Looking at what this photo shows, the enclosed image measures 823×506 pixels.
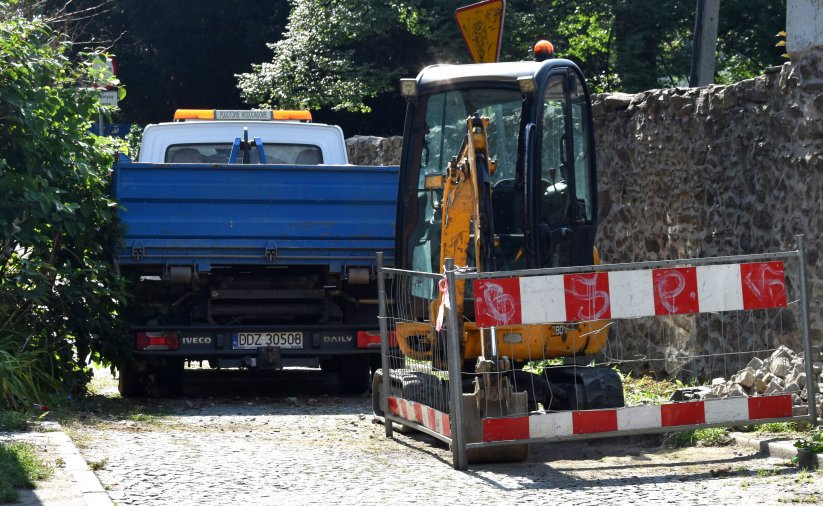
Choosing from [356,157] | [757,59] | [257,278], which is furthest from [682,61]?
[257,278]

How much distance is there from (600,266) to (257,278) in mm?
4716

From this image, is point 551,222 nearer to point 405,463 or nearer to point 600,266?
point 600,266

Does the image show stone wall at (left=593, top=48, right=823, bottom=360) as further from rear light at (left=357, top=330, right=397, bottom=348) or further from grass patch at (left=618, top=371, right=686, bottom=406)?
rear light at (left=357, top=330, right=397, bottom=348)

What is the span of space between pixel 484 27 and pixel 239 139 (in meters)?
3.26

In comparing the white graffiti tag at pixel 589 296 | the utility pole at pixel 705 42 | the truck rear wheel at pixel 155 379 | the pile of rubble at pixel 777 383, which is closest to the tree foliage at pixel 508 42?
the utility pole at pixel 705 42

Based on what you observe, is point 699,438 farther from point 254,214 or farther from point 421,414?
point 254,214

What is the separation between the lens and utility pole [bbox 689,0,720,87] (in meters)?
14.5

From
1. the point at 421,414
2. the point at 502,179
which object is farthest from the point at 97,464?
the point at 502,179

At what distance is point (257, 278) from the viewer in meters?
12.3

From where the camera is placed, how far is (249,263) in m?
11.9

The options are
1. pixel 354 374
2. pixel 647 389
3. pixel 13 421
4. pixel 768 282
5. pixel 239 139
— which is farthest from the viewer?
pixel 239 139

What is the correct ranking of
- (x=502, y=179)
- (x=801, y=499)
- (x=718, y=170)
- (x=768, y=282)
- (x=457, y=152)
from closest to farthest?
(x=801, y=499) < (x=768, y=282) < (x=502, y=179) < (x=457, y=152) < (x=718, y=170)

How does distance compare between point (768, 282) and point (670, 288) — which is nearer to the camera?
point (670, 288)

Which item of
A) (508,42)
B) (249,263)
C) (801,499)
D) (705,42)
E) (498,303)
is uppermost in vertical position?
(508,42)
